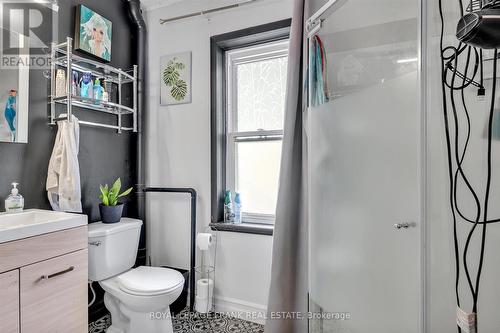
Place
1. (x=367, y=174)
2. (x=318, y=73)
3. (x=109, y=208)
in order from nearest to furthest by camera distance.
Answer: (x=367, y=174), (x=318, y=73), (x=109, y=208)

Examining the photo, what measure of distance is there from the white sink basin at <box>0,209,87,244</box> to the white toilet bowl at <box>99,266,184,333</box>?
1.48ft

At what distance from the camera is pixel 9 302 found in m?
1.10

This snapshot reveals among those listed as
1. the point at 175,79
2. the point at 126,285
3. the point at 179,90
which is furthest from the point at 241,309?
the point at 175,79

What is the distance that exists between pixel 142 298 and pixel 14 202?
0.86 m

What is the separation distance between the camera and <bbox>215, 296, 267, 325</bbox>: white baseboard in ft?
6.15

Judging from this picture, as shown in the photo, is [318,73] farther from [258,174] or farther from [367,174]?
[258,174]

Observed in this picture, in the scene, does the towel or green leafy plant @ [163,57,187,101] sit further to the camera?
green leafy plant @ [163,57,187,101]

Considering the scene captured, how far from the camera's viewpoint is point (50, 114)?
1684mm

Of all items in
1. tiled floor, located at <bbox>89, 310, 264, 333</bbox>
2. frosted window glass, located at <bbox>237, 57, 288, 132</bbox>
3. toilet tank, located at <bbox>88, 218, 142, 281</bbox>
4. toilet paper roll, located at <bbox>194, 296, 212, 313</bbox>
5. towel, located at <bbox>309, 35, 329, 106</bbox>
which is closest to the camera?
towel, located at <bbox>309, 35, 329, 106</bbox>

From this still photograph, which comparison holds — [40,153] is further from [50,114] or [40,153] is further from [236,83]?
[236,83]

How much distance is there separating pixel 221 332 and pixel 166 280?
1.73ft

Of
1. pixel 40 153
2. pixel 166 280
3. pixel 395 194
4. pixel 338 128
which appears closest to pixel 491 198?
pixel 395 194

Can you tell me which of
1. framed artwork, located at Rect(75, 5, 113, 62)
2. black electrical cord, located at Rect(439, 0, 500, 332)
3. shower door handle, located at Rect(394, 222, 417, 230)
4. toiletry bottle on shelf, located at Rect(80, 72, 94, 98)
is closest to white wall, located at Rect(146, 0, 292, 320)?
framed artwork, located at Rect(75, 5, 113, 62)

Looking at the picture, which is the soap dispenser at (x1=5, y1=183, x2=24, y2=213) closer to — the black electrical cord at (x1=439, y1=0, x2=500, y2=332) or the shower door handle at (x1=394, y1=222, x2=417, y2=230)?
the shower door handle at (x1=394, y1=222, x2=417, y2=230)
